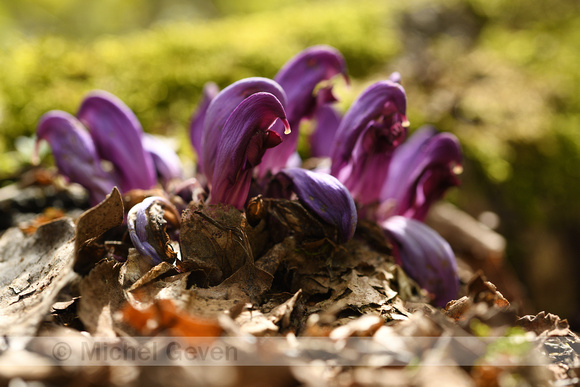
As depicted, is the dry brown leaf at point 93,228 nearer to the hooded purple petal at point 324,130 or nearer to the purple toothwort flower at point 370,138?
the purple toothwort flower at point 370,138

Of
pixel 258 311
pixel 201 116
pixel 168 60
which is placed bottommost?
pixel 258 311

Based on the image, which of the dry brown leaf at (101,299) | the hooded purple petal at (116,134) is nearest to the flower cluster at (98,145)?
the hooded purple petal at (116,134)

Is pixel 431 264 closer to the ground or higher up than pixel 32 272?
closer to the ground

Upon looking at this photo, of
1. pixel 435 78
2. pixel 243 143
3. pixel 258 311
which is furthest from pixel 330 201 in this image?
pixel 435 78

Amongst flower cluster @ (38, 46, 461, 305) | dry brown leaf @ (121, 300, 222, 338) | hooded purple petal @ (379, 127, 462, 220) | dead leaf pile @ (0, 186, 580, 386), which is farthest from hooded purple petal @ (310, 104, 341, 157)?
dry brown leaf @ (121, 300, 222, 338)

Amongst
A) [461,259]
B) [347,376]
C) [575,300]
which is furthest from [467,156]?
[347,376]

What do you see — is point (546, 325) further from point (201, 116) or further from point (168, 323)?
point (201, 116)
